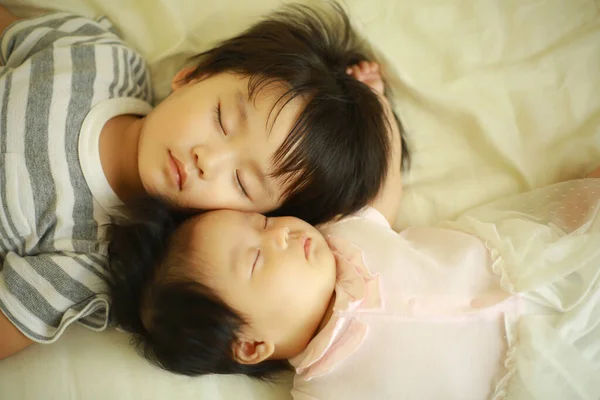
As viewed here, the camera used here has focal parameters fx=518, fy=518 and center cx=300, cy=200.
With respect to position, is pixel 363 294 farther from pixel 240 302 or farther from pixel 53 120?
pixel 53 120

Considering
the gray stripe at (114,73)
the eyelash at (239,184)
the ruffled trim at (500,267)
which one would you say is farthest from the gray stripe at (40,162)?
the ruffled trim at (500,267)

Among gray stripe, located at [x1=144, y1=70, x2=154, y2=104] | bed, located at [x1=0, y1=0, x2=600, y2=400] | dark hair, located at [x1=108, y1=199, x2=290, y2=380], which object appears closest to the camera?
dark hair, located at [x1=108, y1=199, x2=290, y2=380]

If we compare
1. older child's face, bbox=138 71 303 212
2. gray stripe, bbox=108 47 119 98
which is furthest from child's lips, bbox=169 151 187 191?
gray stripe, bbox=108 47 119 98

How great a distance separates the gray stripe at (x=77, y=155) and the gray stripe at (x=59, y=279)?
0.21 feet

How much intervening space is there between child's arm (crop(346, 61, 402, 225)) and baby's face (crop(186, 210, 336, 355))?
211 mm

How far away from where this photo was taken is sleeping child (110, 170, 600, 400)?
2.57 ft

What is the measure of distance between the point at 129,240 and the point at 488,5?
0.83 meters

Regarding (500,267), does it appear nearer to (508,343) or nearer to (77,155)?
(508,343)

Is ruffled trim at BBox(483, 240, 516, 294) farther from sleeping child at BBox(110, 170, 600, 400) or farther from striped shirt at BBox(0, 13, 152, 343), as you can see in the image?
striped shirt at BBox(0, 13, 152, 343)

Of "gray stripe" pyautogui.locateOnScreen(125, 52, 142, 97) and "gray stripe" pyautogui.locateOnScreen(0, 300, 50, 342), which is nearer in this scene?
"gray stripe" pyautogui.locateOnScreen(0, 300, 50, 342)

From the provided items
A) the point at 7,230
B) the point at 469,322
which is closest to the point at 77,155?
the point at 7,230

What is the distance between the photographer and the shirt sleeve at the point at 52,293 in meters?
0.83

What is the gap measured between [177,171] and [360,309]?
1.26 feet

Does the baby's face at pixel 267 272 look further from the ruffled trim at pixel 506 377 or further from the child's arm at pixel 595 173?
the child's arm at pixel 595 173
